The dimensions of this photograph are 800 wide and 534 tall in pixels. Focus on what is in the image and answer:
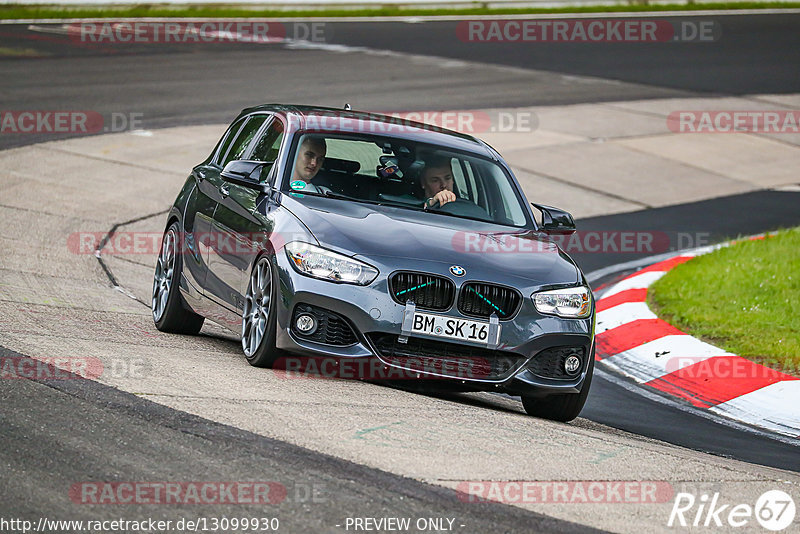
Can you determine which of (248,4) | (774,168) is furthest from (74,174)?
(248,4)

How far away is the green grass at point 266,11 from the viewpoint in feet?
102

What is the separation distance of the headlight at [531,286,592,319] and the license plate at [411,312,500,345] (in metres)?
0.42

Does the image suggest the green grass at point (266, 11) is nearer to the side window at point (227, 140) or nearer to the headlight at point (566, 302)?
the side window at point (227, 140)

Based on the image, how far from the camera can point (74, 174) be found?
15.6 m

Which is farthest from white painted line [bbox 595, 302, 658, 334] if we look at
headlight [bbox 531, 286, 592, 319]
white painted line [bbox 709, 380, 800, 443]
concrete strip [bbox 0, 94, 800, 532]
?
headlight [bbox 531, 286, 592, 319]

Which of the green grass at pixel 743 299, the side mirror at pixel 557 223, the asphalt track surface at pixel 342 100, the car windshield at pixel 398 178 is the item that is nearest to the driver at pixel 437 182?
the car windshield at pixel 398 178

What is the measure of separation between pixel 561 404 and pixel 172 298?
297 cm

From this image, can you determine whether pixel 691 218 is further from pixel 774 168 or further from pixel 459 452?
pixel 459 452

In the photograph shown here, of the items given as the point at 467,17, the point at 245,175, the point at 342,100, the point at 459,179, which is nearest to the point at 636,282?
the point at 459,179

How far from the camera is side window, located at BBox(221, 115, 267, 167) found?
9.11 metres

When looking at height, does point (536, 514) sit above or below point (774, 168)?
above

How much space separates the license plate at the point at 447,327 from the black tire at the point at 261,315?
2.67 ft

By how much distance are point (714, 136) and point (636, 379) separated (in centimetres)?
1301

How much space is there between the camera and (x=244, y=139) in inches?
362
